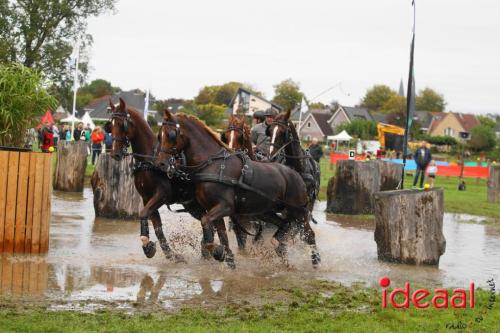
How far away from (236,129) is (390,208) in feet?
9.19

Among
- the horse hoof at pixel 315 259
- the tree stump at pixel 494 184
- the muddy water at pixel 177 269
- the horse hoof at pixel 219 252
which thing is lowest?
the muddy water at pixel 177 269

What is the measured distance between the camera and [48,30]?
151ft

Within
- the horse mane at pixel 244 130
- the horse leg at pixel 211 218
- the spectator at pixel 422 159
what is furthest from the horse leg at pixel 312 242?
the spectator at pixel 422 159

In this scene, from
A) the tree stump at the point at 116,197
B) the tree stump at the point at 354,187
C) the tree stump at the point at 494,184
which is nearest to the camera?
the tree stump at the point at 116,197

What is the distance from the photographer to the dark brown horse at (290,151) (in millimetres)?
13023

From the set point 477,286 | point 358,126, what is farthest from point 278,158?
point 358,126

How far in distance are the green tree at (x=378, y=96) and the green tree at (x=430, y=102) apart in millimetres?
6720

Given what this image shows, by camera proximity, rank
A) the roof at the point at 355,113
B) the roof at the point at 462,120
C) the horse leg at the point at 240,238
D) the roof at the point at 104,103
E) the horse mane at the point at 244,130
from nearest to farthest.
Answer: the horse mane at the point at 244,130
the horse leg at the point at 240,238
the roof at the point at 104,103
the roof at the point at 355,113
the roof at the point at 462,120

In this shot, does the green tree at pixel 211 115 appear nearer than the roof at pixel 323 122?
Yes

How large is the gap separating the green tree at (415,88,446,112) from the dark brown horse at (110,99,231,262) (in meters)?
159

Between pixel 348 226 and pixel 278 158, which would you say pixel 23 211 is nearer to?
pixel 278 158

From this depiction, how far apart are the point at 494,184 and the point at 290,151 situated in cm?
1496

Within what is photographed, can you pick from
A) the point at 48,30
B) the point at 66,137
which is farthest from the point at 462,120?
the point at 66,137

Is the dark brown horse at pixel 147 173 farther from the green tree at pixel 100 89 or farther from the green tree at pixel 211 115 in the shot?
the green tree at pixel 100 89
